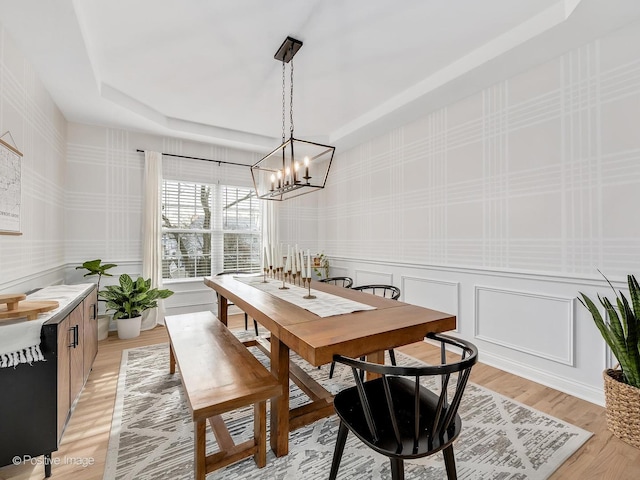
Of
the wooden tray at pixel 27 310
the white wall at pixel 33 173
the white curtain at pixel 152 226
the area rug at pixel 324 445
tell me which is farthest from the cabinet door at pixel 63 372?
the white curtain at pixel 152 226

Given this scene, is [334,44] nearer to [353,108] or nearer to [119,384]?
[353,108]

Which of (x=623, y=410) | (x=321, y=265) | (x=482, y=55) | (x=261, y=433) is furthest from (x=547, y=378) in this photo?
(x=321, y=265)

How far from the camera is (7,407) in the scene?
4.61ft

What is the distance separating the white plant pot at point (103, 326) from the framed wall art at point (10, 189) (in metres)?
1.62

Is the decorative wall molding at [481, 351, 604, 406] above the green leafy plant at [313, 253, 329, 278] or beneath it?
beneath

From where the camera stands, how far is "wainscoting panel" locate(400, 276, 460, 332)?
3.13 metres

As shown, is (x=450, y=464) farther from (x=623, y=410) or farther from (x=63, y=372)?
(x=63, y=372)

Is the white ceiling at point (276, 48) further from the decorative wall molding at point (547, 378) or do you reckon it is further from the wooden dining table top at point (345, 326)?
the decorative wall molding at point (547, 378)

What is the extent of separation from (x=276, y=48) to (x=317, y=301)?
202 cm

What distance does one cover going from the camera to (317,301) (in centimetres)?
204

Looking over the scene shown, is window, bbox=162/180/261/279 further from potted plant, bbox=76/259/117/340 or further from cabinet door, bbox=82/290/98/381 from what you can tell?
cabinet door, bbox=82/290/98/381

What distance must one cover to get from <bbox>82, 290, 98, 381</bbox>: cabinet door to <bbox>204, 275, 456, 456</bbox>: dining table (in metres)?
1.22

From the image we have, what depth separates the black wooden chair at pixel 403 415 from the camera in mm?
1039

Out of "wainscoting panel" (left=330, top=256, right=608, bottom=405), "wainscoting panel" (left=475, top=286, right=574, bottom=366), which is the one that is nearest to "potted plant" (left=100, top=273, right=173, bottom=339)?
"wainscoting panel" (left=330, top=256, right=608, bottom=405)
